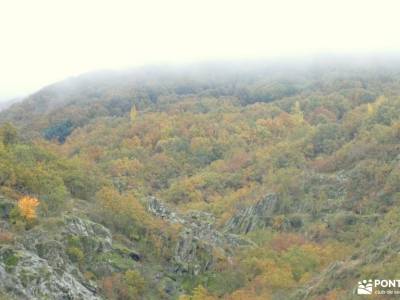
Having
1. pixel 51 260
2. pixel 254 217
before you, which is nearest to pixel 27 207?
pixel 51 260

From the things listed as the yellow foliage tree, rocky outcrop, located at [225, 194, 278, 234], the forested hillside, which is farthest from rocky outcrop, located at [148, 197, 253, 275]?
the yellow foliage tree

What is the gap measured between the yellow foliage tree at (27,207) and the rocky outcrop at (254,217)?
128ft

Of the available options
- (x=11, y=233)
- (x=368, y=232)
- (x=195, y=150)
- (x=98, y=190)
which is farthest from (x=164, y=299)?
(x=195, y=150)

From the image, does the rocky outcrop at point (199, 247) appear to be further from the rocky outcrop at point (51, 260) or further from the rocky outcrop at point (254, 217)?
the rocky outcrop at point (254, 217)

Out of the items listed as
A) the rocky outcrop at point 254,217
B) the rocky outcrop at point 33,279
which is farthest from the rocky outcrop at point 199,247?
the rocky outcrop at point 33,279

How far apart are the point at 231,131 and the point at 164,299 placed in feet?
380

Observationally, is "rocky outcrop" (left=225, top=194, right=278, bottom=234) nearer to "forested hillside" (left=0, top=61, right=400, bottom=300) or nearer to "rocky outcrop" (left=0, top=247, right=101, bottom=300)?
"forested hillside" (left=0, top=61, right=400, bottom=300)

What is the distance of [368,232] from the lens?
81062mm

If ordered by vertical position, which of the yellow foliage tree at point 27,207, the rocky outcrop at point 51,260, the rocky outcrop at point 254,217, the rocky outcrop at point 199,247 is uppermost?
the yellow foliage tree at point 27,207

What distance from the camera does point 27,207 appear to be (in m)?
61.9

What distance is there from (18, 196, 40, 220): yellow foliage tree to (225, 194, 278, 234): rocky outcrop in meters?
38.9

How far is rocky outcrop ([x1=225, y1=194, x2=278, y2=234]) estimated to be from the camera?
96.1 m

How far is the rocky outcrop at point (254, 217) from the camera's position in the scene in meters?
96.1

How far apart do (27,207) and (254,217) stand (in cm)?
4354
